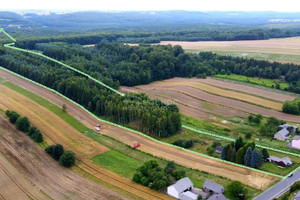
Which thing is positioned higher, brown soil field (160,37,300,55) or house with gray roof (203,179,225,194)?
brown soil field (160,37,300,55)

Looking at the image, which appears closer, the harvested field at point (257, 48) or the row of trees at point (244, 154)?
the row of trees at point (244, 154)

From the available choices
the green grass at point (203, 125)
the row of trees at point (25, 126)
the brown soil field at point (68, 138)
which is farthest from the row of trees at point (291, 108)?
the row of trees at point (25, 126)

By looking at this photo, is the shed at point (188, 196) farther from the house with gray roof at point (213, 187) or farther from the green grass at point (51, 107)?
the green grass at point (51, 107)

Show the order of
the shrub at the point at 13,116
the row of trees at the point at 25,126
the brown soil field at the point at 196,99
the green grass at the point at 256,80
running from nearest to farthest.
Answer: the row of trees at the point at 25,126
the shrub at the point at 13,116
the brown soil field at the point at 196,99
the green grass at the point at 256,80

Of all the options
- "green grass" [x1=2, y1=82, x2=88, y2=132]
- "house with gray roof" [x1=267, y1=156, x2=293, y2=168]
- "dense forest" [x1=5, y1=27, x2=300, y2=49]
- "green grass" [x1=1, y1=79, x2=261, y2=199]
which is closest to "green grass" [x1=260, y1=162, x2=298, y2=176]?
"house with gray roof" [x1=267, y1=156, x2=293, y2=168]

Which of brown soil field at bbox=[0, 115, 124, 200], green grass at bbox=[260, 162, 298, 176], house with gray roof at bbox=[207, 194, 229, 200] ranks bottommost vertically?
brown soil field at bbox=[0, 115, 124, 200]

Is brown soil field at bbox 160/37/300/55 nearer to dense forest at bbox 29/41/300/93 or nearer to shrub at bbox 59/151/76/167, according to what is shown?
dense forest at bbox 29/41/300/93
